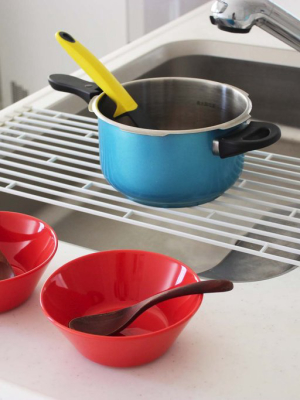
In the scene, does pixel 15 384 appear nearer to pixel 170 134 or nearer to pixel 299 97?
pixel 170 134

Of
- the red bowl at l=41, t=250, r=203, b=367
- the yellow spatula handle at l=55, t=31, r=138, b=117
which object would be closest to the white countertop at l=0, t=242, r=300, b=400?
the red bowl at l=41, t=250, r=203, b=367

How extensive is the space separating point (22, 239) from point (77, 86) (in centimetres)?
26

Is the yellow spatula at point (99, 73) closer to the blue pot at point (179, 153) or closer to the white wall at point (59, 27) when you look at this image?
the blue pot at point (179, 153)

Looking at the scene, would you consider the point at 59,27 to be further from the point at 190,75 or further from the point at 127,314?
the point at 127,314

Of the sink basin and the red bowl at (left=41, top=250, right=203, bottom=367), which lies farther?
the sink basin

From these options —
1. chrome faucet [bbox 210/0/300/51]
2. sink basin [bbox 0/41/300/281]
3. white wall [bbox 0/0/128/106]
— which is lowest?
white wall [bbox 0/0/128/106]

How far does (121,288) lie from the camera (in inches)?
21.9

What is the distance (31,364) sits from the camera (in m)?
0.49

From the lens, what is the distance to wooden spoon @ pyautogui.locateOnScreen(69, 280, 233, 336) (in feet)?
1.59

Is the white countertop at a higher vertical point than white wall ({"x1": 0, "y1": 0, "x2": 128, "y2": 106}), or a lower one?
higher

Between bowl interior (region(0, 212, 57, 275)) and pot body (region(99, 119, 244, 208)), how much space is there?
0.42 feet

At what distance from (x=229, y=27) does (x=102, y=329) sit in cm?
38

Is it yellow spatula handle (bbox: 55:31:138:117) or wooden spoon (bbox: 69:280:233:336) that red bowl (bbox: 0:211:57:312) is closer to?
wooden spoon (bbox: 69:280:233:336)

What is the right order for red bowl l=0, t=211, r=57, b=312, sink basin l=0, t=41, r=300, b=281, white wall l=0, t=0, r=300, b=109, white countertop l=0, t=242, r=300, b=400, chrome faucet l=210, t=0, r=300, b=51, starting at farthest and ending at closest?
white wall l=0, t=0, r=300, b=109 < sink basin l=0, t=41, r=300, b=281 < chrome faucet l=210, t=0, r=300, b=51 < red bowl l=0, t=211, r=57, b=312 < white countertop l=0, t=242, r=300, b=400
